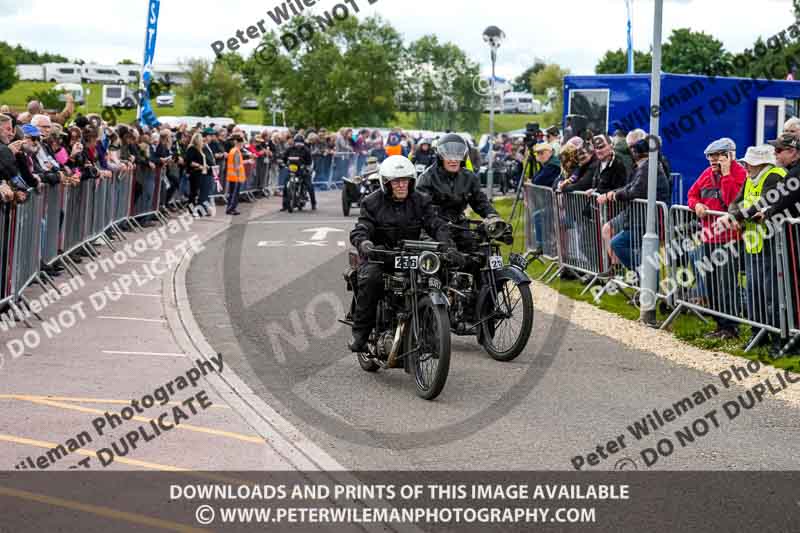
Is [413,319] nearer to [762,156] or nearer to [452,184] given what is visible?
[452,184]

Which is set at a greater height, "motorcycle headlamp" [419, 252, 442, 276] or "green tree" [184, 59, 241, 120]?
"green tree" [184, 59, 241, 120]

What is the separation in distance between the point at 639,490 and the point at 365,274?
3714mm

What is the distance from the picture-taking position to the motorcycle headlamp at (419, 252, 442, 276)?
923 centimetres

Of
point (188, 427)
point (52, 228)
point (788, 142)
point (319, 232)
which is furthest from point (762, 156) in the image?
point (319, 232)

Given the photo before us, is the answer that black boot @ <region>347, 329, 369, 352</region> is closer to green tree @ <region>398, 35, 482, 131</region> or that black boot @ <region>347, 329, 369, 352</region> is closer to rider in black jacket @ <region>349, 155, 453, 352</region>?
rider in black jacket @ <region>349, 155, 453, 352</region>

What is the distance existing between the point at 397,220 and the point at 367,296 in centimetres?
75

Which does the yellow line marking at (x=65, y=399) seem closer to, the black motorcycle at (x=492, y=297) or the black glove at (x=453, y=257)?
the black glove at (x=453, y=257)

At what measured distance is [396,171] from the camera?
9.80 meters

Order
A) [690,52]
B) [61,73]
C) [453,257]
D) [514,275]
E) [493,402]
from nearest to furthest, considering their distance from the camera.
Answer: [493,402], [453,257], [514,275], [690,52], [61,73]

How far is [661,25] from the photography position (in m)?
12.4

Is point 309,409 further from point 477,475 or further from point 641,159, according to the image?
point 641,159

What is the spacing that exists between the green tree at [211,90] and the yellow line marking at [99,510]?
100 m

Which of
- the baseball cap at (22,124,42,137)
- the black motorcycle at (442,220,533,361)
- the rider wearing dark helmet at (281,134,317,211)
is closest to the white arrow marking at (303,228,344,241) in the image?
the rider wearing dark helmet at (281,134,317,211)

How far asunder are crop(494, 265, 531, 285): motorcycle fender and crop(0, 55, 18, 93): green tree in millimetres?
113806
